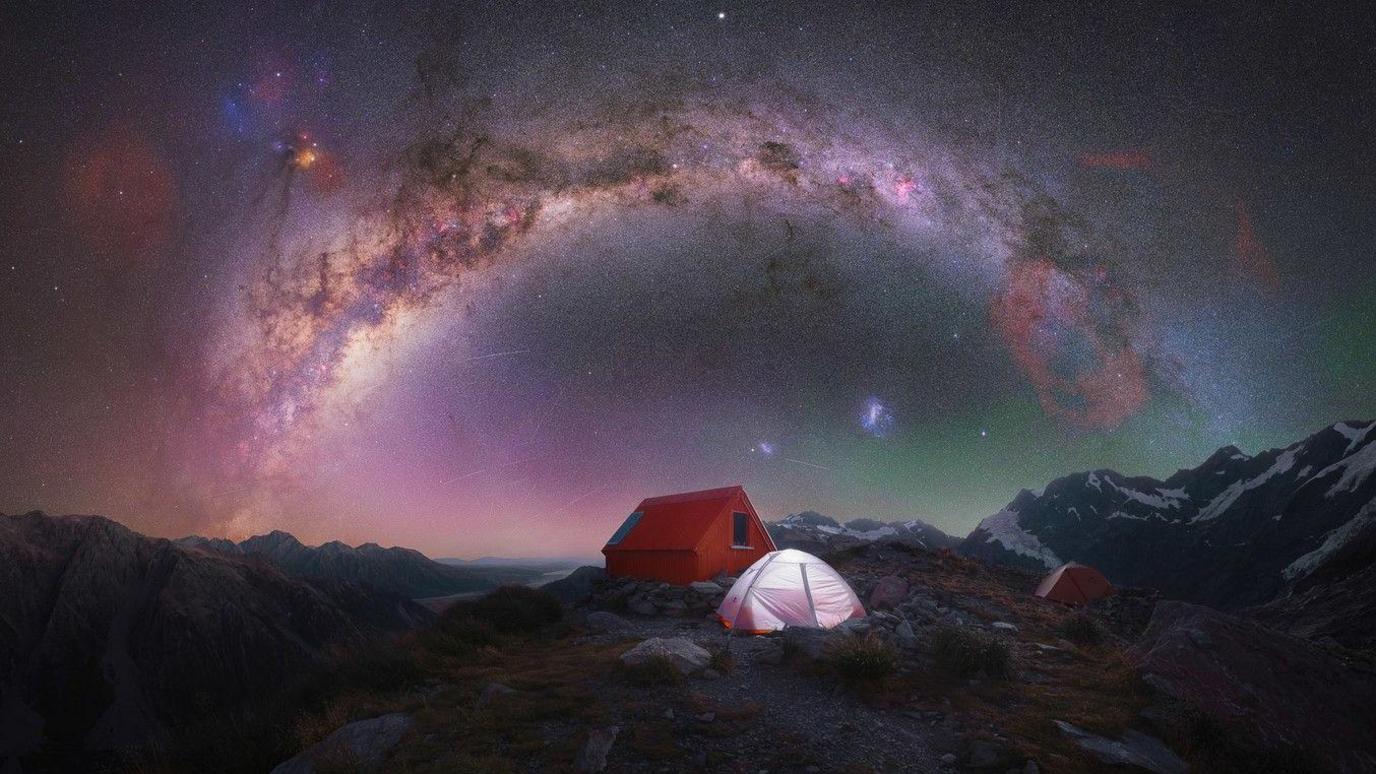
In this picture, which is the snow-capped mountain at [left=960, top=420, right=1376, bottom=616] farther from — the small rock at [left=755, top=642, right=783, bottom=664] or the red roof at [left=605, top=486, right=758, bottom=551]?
the small rock at [left=755, top=642, right=783, bottom=664]

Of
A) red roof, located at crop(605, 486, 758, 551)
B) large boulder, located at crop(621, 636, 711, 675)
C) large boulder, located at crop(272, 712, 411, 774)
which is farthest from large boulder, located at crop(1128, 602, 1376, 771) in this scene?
red roof, located at crop(605, 486, 758, 551)

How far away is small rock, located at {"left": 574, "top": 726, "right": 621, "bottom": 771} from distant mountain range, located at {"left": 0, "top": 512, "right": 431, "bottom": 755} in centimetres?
12917

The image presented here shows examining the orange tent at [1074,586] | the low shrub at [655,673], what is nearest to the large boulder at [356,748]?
the low shrub at [655,673]

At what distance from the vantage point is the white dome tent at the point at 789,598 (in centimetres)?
1700

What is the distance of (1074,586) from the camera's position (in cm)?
3331

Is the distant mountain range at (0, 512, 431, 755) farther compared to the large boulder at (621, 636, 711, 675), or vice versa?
the distant mountain range at (0, 512, 431, 755)

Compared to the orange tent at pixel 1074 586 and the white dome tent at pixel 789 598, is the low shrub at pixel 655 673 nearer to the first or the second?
the white dome tent at pixel 789 598

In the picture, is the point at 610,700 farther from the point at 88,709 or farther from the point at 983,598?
the point at 88,709

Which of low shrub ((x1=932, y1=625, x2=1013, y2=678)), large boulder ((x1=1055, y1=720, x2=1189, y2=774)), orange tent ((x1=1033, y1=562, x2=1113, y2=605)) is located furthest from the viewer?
orange tent ((x1=1033, y1=562, x2=1113, y2=605))

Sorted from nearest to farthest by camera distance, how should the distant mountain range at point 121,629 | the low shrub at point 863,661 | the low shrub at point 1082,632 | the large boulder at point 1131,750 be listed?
the large boulder at point 1131,750 < the low shrub at point 863,661 < the low shrub at point 1082,632 < the distant mountain range at point 121,629

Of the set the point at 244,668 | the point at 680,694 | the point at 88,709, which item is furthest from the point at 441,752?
the point at 88,709

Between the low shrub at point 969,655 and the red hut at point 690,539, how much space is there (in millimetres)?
14291

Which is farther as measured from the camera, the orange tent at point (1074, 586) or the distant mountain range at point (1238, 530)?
the distant mountain range at point (1238, 530)

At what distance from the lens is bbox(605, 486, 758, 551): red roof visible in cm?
2727
